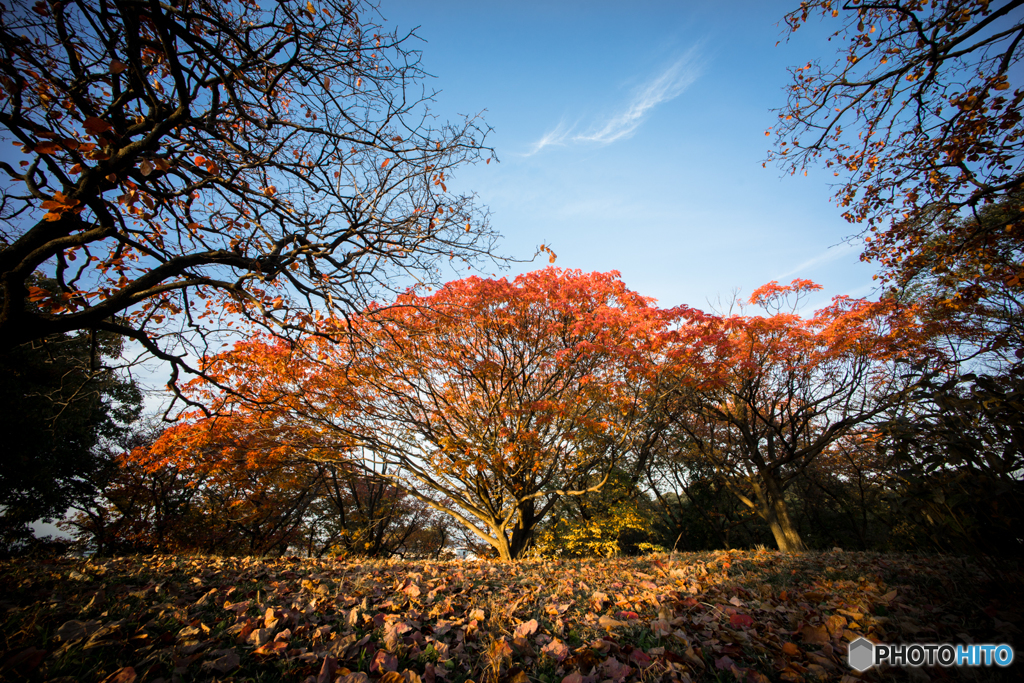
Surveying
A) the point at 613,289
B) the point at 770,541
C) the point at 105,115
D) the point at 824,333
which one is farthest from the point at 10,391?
the point at 770,541

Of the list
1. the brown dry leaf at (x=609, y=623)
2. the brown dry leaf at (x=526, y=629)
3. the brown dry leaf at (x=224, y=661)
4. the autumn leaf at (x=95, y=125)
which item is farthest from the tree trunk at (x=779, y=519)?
the autumn leaf at (x=95, y=125)

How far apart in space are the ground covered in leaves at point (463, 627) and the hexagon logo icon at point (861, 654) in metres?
0.05

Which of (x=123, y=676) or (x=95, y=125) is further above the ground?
(x=95, y=125)

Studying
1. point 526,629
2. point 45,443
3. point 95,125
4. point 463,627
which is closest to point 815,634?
point 526,629

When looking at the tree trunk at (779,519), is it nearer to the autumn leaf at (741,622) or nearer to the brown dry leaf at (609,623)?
the autumn leaf at (741,622)

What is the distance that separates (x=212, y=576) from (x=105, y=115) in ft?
14.7

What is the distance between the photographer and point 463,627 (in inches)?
87.6

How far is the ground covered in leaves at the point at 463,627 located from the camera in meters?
1.64

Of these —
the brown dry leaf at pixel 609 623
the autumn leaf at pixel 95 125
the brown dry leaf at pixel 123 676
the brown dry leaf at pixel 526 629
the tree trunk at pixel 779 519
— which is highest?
the autumn leaf at pixel 95 125

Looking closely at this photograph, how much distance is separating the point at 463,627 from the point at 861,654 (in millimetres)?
2116

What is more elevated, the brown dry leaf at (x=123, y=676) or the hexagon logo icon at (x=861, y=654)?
the hexagon logo icon at (x=861, y=654)

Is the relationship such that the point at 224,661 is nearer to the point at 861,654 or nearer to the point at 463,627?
the point at 463,627

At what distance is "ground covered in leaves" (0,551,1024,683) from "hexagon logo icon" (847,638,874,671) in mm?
48

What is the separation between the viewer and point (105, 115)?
3.49 meters
